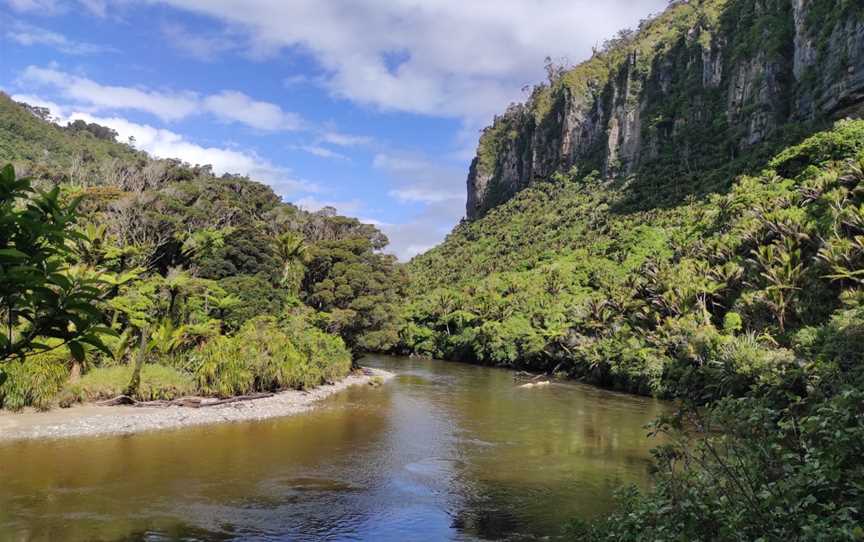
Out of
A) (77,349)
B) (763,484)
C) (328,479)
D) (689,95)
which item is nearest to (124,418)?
(328,479)

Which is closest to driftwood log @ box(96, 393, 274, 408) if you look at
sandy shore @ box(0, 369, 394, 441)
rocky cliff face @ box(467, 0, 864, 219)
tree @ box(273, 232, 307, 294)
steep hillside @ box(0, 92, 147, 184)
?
sandy shore @ box(0, 369, 394, 441)

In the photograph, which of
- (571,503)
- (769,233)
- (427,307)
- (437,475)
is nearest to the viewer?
(571,503)

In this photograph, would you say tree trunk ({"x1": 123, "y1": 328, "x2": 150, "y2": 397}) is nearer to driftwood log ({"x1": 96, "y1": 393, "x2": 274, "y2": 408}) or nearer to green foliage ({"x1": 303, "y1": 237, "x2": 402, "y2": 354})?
driftwood log ({"x1": 96, "y1": 393, "x2": 274, "y2": 408})

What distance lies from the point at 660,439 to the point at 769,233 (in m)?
28.3

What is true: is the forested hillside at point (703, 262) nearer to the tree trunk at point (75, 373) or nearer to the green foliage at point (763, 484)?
the green foliage at point (763, 484)

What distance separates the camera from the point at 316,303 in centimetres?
5506

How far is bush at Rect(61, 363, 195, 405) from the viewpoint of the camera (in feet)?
92.6

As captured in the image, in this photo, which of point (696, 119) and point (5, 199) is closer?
point (5, 199)

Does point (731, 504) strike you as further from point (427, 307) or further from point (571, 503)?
point (427, 307)

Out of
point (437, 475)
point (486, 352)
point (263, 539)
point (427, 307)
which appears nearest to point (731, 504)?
point (263, 539)

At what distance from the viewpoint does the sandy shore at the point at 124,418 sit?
23641 millimetres

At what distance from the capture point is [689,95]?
411 feet

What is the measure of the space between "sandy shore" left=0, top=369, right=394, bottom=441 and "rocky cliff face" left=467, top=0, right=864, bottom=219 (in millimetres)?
75625

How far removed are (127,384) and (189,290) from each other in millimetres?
9103
